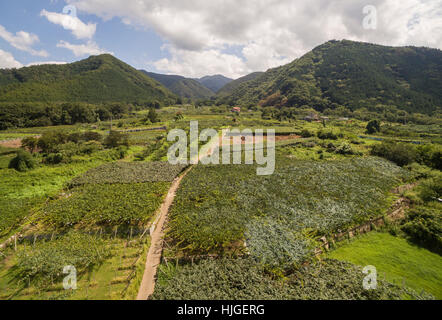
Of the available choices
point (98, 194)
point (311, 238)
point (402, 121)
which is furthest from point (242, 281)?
point (402, 121)

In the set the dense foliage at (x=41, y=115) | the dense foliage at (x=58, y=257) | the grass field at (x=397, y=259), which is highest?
the dense foliage at (x=41, y=115)

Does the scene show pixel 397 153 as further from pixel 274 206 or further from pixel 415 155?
pixel 274 206

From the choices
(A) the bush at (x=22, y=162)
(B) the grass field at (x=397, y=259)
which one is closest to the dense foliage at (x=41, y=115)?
(A) the bush at (x=22, y=162)

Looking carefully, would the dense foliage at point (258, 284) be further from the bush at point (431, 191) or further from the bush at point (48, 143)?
the bush at point (48, 143)

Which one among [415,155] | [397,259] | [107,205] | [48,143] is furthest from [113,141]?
[415,155]

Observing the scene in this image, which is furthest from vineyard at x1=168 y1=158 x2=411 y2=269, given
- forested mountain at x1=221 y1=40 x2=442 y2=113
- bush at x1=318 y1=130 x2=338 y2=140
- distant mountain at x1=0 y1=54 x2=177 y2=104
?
distant mountain at x1=0 y1=54 x2=177 y2=104

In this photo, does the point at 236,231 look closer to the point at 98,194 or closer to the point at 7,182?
the point at 98,194

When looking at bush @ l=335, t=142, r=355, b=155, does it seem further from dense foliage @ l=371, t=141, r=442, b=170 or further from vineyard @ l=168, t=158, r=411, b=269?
vineyard @ l=168, t=158, r=411, b=269
